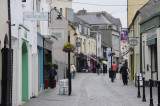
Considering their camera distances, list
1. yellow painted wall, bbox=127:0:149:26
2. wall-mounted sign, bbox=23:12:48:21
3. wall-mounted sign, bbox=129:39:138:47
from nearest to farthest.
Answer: wall-mounted sign, bbox=23:12:48:21 → wall-mounted sign, bbox=129:39:138:47 → yellow painted wall, bbox=127:0:149:26

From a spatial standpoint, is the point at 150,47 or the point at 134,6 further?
the point at 134,6

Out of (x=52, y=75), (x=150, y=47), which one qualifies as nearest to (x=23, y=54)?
(x=52, y=75)

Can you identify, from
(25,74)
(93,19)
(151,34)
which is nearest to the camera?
(25,74)

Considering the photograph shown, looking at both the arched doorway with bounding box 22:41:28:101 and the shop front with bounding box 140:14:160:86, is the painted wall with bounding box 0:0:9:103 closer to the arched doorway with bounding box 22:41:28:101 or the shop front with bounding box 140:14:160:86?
the arched doorway with bounding box 22:41:28:101

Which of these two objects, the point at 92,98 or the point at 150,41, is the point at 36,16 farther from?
the point at 150,41

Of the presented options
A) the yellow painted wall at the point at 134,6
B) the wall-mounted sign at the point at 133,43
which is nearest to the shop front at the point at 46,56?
the wall-mounted sign at the point at 133,43

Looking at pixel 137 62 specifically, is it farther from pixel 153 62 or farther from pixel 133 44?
pixel 153 62

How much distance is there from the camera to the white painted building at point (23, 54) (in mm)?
16703

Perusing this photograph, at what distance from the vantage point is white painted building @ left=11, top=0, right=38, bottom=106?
658 inches

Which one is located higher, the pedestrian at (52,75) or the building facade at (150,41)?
the building facade at (150,41)

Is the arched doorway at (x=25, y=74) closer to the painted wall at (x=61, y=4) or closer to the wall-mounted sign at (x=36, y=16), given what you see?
the wall-mounted sign at (x=36, y=16)

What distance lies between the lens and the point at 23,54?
20.7 m

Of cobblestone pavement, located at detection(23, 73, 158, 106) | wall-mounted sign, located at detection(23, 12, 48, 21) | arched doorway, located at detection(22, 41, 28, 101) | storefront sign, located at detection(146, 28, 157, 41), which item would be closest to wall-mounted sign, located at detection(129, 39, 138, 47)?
storefront sign, located at detection(146, 28, 157, 41)

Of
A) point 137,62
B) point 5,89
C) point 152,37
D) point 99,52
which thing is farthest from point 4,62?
point 99,52
